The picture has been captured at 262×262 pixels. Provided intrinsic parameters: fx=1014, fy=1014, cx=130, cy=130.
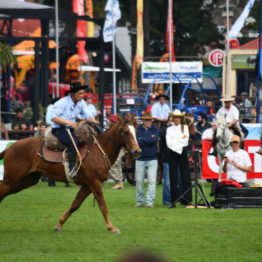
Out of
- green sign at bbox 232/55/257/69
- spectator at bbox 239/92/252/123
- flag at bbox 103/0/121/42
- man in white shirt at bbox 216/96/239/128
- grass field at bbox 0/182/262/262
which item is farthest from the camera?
green sign at bbox 232/55/257/69

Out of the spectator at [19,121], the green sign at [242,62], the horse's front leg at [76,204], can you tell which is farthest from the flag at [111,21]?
the horse's front leg at [76,204]

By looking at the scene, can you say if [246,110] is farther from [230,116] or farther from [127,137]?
[127,137]

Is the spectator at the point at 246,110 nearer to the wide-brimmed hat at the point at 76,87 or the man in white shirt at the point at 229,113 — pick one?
the man in white shirt at the point at 229,113

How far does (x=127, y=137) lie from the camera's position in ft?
52.2

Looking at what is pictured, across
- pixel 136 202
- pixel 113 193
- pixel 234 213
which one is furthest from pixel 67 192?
pixel 234 213

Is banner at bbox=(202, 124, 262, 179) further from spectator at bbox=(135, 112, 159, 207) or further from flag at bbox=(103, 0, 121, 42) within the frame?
flag at bbox=(103, 0, 121, 42)

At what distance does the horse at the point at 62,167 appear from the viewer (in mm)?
15258

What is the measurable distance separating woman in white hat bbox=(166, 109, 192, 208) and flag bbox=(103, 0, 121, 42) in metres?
12.7

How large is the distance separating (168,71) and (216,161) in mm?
Result: 10859

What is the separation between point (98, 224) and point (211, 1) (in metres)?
47.0

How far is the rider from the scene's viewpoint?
1527 centimetres

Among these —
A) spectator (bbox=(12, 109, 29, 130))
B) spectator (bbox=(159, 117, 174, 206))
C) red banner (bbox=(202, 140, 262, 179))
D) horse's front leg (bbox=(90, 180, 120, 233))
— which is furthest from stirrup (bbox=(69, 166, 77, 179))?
spectator (bbox=(12, 109, 29, 130))

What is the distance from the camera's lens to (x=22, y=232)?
1538 centimetres

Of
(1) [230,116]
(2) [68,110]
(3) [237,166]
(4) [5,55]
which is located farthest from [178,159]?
(4) [5,55]
